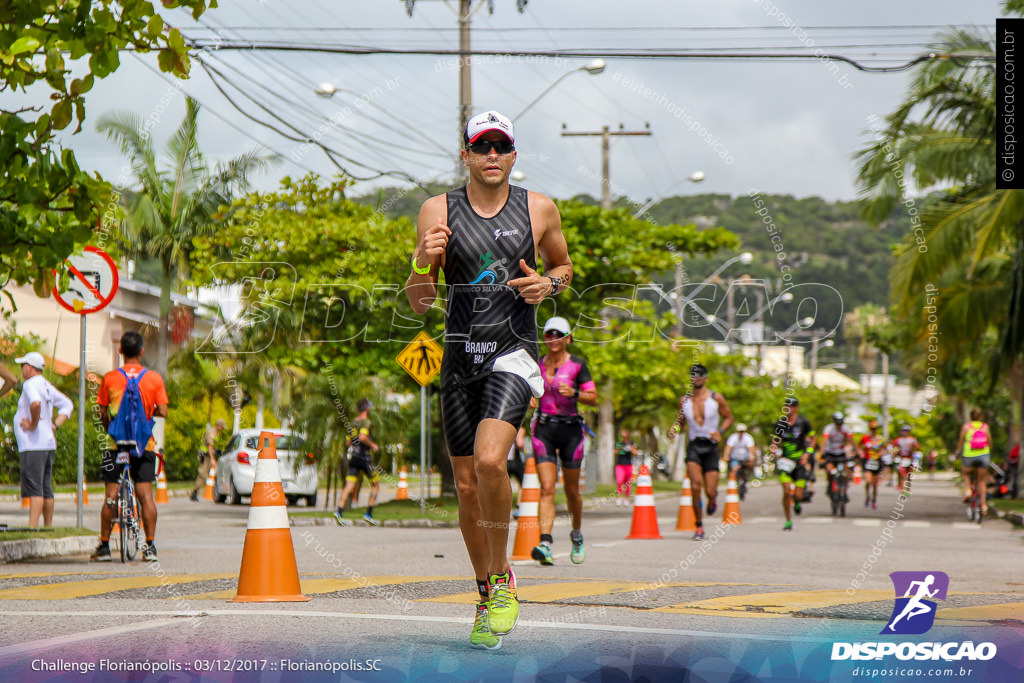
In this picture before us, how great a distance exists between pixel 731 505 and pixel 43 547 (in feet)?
33.5

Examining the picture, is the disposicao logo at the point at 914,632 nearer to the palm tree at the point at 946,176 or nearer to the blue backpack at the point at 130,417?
the blue backpack at the point at 130,417

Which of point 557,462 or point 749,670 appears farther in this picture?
point 557,462

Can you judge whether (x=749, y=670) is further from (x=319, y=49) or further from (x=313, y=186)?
(x=313, y=186)

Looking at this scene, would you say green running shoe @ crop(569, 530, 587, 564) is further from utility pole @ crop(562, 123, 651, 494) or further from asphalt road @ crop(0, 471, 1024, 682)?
utility pole @ crop(562, 123, 651, 494)

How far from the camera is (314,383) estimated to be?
2230cm

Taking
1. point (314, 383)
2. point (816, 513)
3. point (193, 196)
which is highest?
point (193, 196)

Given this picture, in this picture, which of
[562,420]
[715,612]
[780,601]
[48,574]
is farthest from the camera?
[562,420]

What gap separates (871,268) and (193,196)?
1795 inches

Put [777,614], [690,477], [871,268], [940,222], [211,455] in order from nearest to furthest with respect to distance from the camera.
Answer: [777,614], [690,477], [940,222], [211,455], [871,268]

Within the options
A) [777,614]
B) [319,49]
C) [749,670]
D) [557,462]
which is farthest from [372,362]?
[749,670]

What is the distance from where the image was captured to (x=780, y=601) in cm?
669

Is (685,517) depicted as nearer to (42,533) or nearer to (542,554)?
(542,554)

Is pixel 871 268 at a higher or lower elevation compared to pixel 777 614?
higher

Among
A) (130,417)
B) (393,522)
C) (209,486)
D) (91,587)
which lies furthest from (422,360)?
(209,486)
